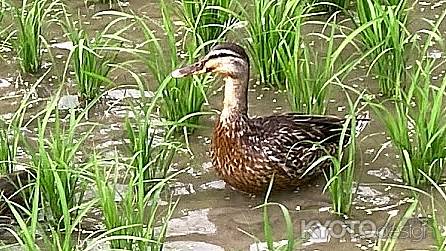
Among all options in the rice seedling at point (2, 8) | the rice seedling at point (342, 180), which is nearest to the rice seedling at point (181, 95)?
the rice seedling at point (342, 180)

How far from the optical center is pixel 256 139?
4.03m

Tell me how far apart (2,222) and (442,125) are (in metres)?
1.63

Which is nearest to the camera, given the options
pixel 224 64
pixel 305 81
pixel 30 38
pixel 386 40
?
pixel 224 64

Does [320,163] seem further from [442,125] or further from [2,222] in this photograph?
[2,222]

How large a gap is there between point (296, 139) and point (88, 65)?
1.03 meters

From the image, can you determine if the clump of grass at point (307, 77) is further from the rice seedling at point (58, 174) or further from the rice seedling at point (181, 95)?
the rice seedling at point (58, 174)

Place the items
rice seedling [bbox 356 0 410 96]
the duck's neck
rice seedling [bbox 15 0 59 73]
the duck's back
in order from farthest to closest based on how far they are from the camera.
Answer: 1. rice seedling [bbox 15 0 59 73]
2. rice seedling [bbox 356 0 410 96]
3. the duck's neck
4. the duck's back

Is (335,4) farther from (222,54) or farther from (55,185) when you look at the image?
(55,185)

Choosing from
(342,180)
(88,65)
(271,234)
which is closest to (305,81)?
(342,180)

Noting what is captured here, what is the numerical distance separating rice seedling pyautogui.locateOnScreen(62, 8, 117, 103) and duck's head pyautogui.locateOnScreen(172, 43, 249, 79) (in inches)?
18.9

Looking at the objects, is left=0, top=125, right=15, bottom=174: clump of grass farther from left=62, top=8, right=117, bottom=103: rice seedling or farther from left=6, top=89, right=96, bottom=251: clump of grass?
left=62, top=8, right=117, bottom=103: rice seedling

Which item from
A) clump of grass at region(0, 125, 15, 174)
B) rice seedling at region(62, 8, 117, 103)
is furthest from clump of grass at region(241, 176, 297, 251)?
rice seedling at region(62, 8, 117, 103)

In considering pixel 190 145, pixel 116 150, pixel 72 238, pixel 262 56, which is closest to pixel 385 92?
pixel 262 56

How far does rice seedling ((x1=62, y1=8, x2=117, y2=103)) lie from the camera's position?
14.7ft
